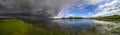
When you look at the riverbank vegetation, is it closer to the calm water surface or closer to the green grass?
the calm water surface

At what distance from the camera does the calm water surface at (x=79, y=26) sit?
3.06 metres

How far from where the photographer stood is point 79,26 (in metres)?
3.09

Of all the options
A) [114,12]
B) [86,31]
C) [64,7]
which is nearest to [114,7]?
[114,12]

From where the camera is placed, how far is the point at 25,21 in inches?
119

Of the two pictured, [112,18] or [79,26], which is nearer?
[79,26]

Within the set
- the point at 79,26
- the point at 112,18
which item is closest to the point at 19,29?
the point at 79,26

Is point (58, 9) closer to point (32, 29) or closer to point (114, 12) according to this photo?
point (32, 29)

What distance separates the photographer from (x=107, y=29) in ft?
10.3

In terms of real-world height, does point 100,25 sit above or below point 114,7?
below

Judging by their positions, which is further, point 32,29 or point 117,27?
point 117,27

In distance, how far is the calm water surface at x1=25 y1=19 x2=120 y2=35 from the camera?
3.06 m

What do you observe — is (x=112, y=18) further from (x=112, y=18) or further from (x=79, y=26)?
(x=79, y=26)

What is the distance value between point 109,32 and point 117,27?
0.18 metres

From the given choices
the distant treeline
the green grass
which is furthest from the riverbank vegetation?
the green grass
